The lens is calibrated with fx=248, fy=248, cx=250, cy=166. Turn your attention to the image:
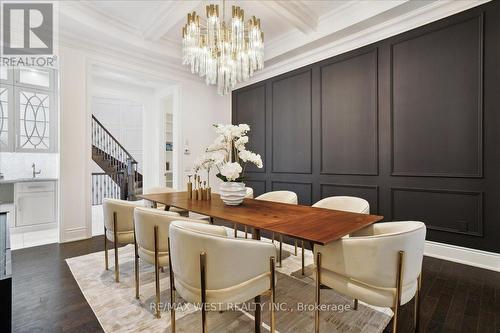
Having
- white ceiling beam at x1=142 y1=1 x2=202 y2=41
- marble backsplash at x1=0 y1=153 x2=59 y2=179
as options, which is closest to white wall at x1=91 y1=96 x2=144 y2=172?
marble backsplash at x1=0 y1=153 x2=59 y2=179

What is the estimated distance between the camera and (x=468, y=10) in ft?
9.05

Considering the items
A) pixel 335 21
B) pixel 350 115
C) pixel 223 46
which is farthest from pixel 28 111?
pixel 350 115

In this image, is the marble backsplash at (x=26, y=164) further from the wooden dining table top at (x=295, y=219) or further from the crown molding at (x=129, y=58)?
the wooden dining table top at (x=295, y=219)

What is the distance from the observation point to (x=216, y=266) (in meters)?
1.27

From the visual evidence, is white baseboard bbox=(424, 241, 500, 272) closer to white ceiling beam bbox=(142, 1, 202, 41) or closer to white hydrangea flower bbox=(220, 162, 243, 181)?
white hydrangea flower bbox=(220, 162, 243, 181)

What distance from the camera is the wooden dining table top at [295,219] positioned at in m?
1.49

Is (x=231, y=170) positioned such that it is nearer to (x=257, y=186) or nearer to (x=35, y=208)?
(x=257, y=186)

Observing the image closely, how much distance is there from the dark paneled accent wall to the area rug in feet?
5.70

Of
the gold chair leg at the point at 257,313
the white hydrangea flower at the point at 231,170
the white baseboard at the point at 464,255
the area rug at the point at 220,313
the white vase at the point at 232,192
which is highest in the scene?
the white hydrangea flower at the point at 231,170

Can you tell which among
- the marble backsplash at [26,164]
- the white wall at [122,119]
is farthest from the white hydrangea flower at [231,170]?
the white wall at [122,119]

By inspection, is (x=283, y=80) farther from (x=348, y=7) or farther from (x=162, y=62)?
(x=162, y=62)

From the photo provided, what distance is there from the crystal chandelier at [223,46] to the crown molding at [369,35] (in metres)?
1.57
